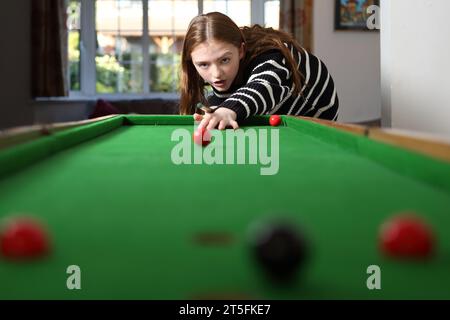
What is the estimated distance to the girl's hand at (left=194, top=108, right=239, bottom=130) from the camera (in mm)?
2256

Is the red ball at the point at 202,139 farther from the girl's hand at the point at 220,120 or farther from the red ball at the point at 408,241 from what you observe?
the red ball at the point at 408,241

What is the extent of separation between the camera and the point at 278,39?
3102mm

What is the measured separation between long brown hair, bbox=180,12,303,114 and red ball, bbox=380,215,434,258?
7.40 feet

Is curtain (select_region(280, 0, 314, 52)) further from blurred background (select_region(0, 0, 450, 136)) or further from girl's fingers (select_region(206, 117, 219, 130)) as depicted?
girl's fingers (select_region(206, 117, 219, 130))

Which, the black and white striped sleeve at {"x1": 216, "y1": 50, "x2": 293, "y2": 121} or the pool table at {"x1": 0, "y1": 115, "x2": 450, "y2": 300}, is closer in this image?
the pool table at {"x1": 0, "y1": 115, "x2": 450, "y2": 300}

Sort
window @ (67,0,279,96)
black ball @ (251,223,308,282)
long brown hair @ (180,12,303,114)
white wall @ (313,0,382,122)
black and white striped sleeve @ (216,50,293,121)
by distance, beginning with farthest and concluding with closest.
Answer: window @ (67,0,279,96) < white wall @ (313,0,382,122) < long brown hair @ (180,12,303,114) < black and white striped sleeve @ (216,50,293,121) < black ball @ (251,223,308,282)

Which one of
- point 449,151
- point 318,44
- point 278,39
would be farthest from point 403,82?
point 318,44

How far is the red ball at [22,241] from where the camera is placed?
659mm

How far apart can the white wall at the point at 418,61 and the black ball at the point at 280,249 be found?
267cm

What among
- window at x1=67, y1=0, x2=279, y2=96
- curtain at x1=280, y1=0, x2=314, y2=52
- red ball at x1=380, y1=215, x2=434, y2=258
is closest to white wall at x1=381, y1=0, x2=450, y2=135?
red ball at x1=380, y1=215, x2=434, y2=258

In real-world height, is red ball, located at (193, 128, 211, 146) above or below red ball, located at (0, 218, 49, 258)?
above

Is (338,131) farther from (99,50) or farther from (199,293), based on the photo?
(99,50)

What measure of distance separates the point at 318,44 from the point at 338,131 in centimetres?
542

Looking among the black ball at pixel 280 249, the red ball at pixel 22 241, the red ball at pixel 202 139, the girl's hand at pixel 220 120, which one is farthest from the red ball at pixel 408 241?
the girl's hand at pixel 220 120
